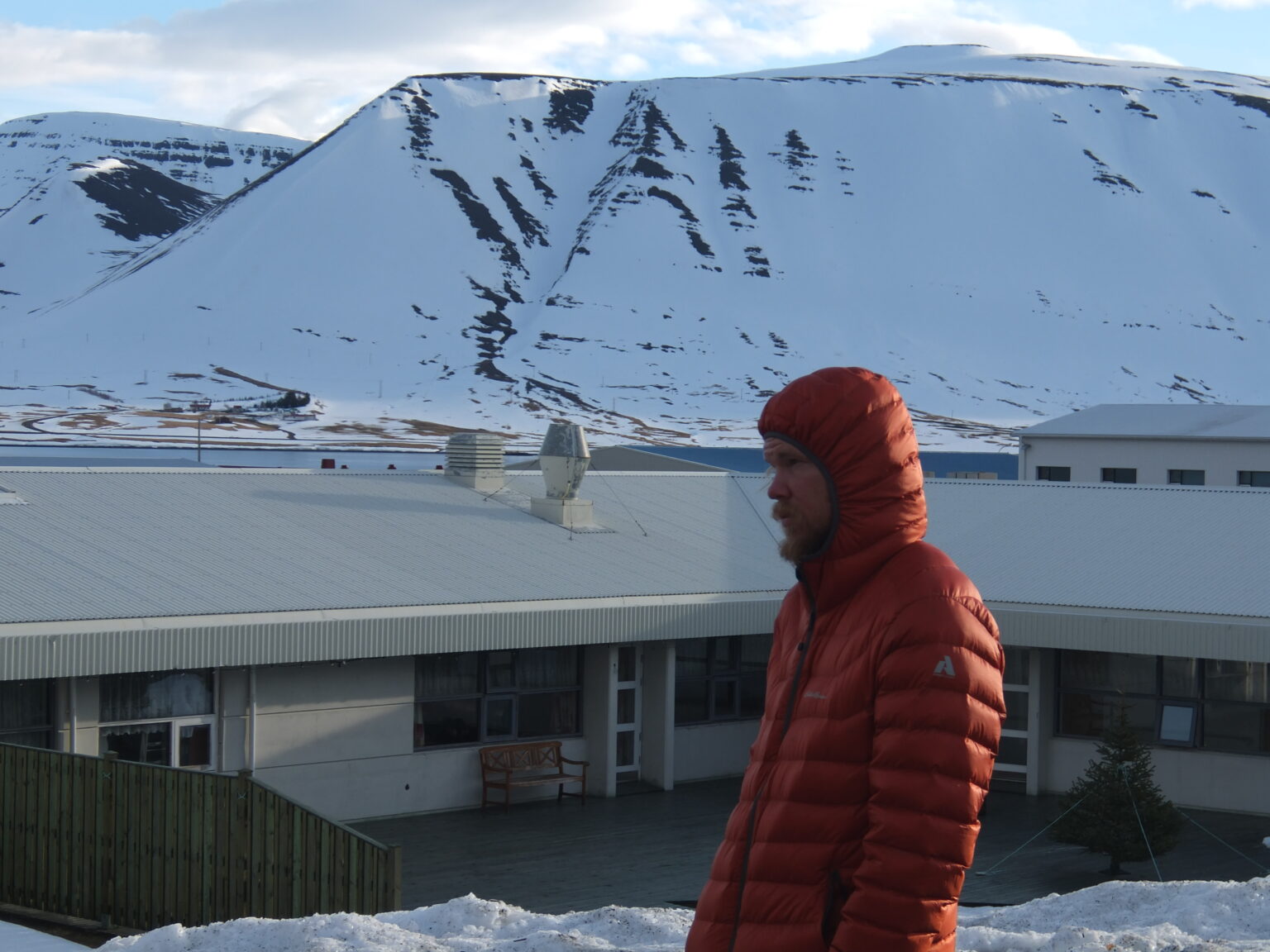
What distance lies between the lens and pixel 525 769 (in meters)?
18.2

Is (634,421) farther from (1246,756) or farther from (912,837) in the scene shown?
(912,837)

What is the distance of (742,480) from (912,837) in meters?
22.5

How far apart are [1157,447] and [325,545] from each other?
2552 cm

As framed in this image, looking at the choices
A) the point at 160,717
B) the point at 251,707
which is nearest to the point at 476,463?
the point at 251,707

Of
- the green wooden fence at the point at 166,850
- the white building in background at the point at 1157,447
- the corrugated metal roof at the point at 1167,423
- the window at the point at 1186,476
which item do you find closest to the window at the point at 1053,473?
the white building in background at the point at 1157,447

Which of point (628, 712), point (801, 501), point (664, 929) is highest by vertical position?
point (801, 501)

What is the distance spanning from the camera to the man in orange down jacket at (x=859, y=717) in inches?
142

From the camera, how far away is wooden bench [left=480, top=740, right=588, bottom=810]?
17812 millimetres

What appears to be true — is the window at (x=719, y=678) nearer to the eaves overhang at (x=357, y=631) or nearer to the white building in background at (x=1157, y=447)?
the eaves overhang at (x=357, y=631)

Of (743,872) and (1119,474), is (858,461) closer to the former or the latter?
(743,872)

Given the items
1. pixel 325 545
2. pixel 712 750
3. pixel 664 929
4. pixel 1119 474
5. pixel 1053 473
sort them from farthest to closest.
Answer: pixel 1053 473 → pixel 1119 474 → pixel 712 750 → pixel 325 545 → pixel 664 929

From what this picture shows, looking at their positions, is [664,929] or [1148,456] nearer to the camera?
[664,929]

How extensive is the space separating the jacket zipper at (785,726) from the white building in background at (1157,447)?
112ft

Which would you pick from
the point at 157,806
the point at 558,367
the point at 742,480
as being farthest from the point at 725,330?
the point at 157,806
